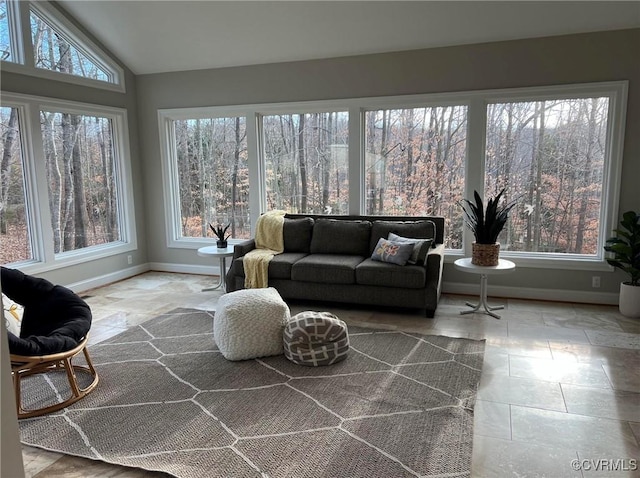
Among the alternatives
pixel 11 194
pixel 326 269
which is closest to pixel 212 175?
pixel 11 194

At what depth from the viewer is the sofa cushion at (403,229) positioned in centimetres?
461

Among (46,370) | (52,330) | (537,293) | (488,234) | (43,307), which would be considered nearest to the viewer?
(52,330)

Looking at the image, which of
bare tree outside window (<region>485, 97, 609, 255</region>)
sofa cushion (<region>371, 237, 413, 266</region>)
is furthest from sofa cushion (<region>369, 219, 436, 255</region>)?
bare tree outside window (<region>485, 97, 609, 255</region>)

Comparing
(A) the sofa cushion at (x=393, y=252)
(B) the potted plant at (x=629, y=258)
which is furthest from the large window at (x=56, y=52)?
(B) the potted plant at (x=629, y=258)

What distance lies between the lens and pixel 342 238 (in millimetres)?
4852

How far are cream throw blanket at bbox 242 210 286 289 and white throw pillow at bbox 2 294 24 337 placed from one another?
199cm

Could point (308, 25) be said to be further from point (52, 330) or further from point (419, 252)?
point (52, 330)

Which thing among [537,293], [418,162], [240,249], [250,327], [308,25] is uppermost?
[308,25]

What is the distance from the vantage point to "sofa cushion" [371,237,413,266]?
4.28m

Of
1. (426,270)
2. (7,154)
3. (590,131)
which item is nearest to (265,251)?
(426,270)

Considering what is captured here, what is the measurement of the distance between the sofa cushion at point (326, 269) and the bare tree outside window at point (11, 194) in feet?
8.94

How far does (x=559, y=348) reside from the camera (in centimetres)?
349

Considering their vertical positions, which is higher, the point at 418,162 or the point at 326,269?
the point at 418,162

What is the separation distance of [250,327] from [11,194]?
9.74ft
